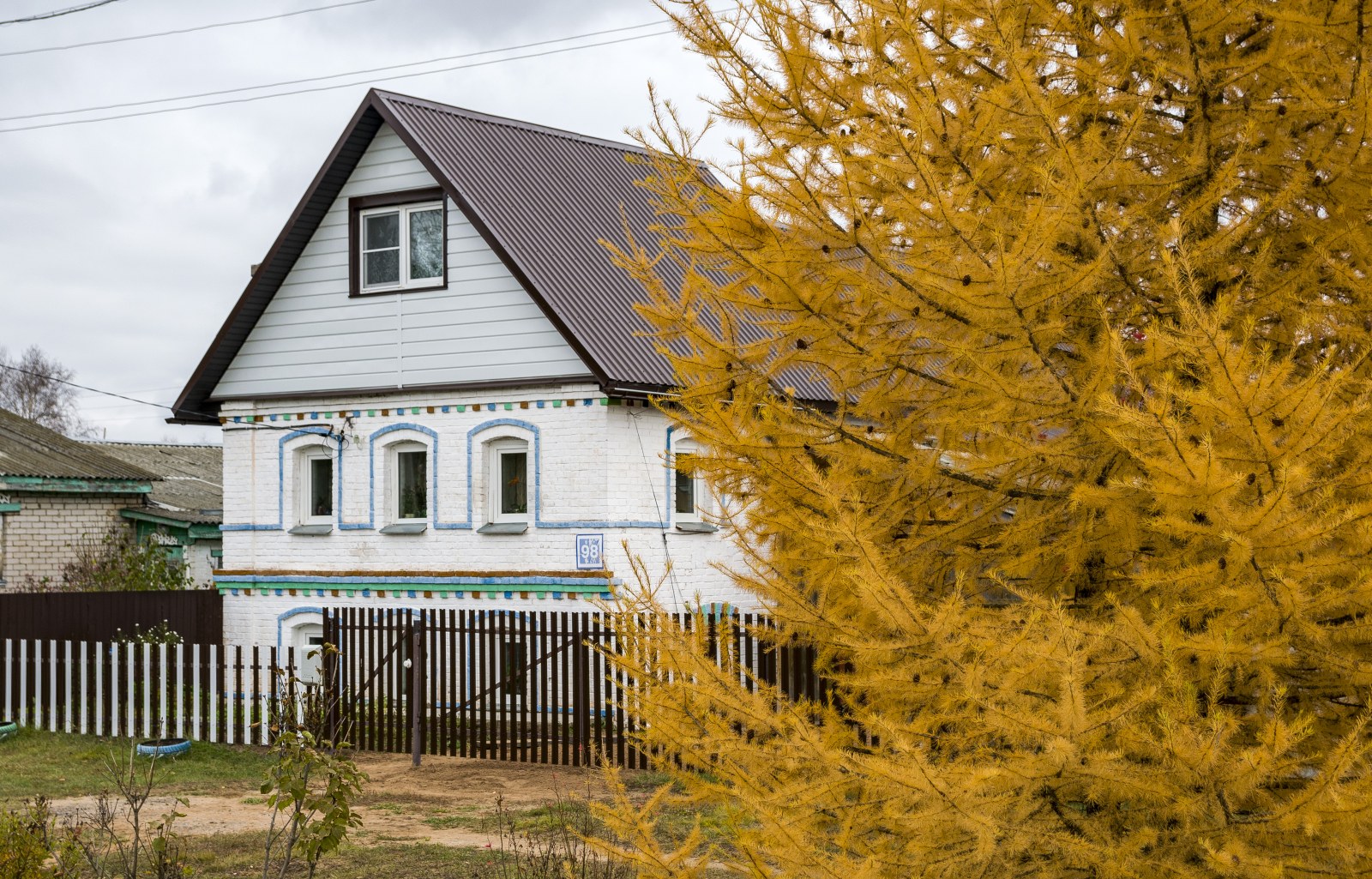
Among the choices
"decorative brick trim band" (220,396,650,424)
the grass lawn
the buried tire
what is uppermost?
"decorative brick trim band" (220,396,650,424)

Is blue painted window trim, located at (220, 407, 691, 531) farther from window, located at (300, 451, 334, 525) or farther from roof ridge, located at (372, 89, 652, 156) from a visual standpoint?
roof ridge, located at (372, 89, 652, 156)

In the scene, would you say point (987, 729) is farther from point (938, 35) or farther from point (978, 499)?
point (938, 35)

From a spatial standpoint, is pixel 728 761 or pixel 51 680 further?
pixel 51 680

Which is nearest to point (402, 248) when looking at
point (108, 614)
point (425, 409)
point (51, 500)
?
point (425, 409)

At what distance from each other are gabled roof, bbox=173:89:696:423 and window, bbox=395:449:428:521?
3.00 metres

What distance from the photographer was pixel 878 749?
4.20 metres

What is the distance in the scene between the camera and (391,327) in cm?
1730

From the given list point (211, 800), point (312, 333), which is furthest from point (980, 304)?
point (312, 333)

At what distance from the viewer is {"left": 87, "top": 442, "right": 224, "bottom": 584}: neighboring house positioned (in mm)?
25875

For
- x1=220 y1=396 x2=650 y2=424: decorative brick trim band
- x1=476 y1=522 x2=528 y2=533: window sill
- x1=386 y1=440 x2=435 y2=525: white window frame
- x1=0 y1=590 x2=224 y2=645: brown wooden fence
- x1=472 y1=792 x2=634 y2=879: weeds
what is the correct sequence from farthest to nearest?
x1=0 y1=590 x2=224 y2=645: brown wooden fence → x1=386 y1=440 x2=435 y2=525: white window frame → x1=476 y1=522 x2=528 y2=533: window sill → x1=220 y1=396 x2=650 y2=424: decorative brick trim band → x1=472 y1=792 x2=634 y2=879: weeds

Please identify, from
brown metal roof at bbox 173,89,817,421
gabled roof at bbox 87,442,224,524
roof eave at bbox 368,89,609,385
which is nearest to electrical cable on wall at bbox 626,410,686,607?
brown metal roof at bbox 173,89,817,421

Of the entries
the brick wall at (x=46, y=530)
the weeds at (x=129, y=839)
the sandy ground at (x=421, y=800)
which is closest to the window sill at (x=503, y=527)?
the sandy ground at (x=421, y=800)

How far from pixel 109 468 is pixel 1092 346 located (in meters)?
24.9

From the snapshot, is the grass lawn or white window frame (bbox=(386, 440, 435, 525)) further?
white window frame (bbox=(386, 440, 435, 525))
